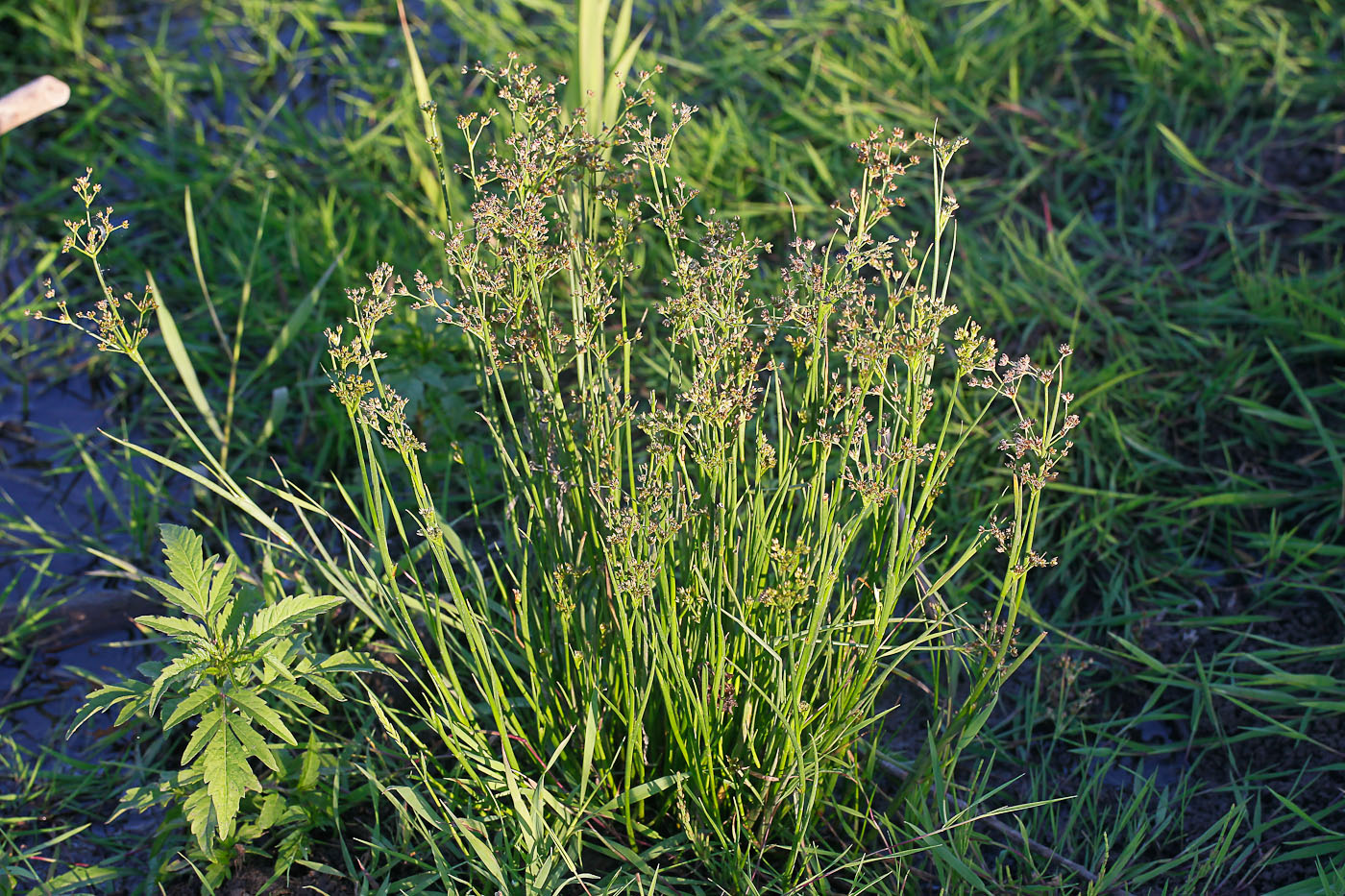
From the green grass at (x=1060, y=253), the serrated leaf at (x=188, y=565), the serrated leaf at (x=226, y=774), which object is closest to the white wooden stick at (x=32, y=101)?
the green grass at (x=1060, y=253)

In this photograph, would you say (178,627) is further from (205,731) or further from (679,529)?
(679,529)

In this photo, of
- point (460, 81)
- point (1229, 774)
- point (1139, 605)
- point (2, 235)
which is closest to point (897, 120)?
point (460, 81)

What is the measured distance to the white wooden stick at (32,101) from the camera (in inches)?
90.7

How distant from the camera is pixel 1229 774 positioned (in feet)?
7.39

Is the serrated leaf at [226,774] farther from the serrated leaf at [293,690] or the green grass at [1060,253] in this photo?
the green grass at [1060,253]

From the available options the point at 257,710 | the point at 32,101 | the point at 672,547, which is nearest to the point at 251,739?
the point at 257,710

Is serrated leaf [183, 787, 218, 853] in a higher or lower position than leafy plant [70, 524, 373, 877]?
lower

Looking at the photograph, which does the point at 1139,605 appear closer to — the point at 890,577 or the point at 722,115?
the point at 890,577

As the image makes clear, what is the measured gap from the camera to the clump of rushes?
1595 mm

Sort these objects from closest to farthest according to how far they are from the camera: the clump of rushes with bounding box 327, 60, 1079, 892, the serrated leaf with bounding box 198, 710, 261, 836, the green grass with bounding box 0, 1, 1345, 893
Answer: the clump of rushes with bounding box 327, 60, 1079, 892
the serrated leaf with bounding box 198, 710, 261, 836
the green grass with bounding box 0, 1, 1345, 893

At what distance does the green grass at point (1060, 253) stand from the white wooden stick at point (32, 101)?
518 mm

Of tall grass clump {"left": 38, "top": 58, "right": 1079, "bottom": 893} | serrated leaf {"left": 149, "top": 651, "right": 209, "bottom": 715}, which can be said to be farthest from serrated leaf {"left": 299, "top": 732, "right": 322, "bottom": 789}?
serrated leaf {"left": 149, "top": 651, "right": 209, "bottom": 715}

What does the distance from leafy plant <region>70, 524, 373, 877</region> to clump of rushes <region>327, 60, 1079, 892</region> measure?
17cm

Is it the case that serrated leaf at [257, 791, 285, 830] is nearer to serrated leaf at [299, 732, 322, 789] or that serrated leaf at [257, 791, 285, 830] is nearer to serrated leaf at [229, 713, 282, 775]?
serrated leaf at [299, 732, 322, 789]
